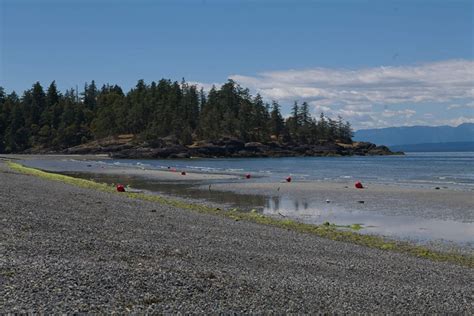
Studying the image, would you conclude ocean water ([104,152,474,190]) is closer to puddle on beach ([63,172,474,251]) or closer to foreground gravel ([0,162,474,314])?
puddle on beach ([63,172,474,251])

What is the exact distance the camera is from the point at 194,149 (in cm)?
15362

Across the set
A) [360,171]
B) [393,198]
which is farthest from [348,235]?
[360,171]

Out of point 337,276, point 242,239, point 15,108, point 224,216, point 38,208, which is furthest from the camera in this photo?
point 15,108

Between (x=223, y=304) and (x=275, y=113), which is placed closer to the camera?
(x=223, y=304)

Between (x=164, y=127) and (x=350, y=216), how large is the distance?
142 m

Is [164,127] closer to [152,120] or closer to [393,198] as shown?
[152,120]

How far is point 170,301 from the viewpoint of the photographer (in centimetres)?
980

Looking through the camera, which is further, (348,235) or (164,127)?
(164,127)

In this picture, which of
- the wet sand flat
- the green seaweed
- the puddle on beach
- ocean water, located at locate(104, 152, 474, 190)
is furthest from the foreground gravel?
ocean water, located at locate(104, 152, 474, 190)

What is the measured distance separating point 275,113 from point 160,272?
179 metres

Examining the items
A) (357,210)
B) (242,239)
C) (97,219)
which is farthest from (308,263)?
(357,210)

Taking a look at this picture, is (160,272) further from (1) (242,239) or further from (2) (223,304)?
(1) (242,239)

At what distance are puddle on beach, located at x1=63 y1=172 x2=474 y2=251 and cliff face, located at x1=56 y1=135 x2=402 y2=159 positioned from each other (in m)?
105

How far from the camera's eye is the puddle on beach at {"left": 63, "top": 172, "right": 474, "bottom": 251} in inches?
906
